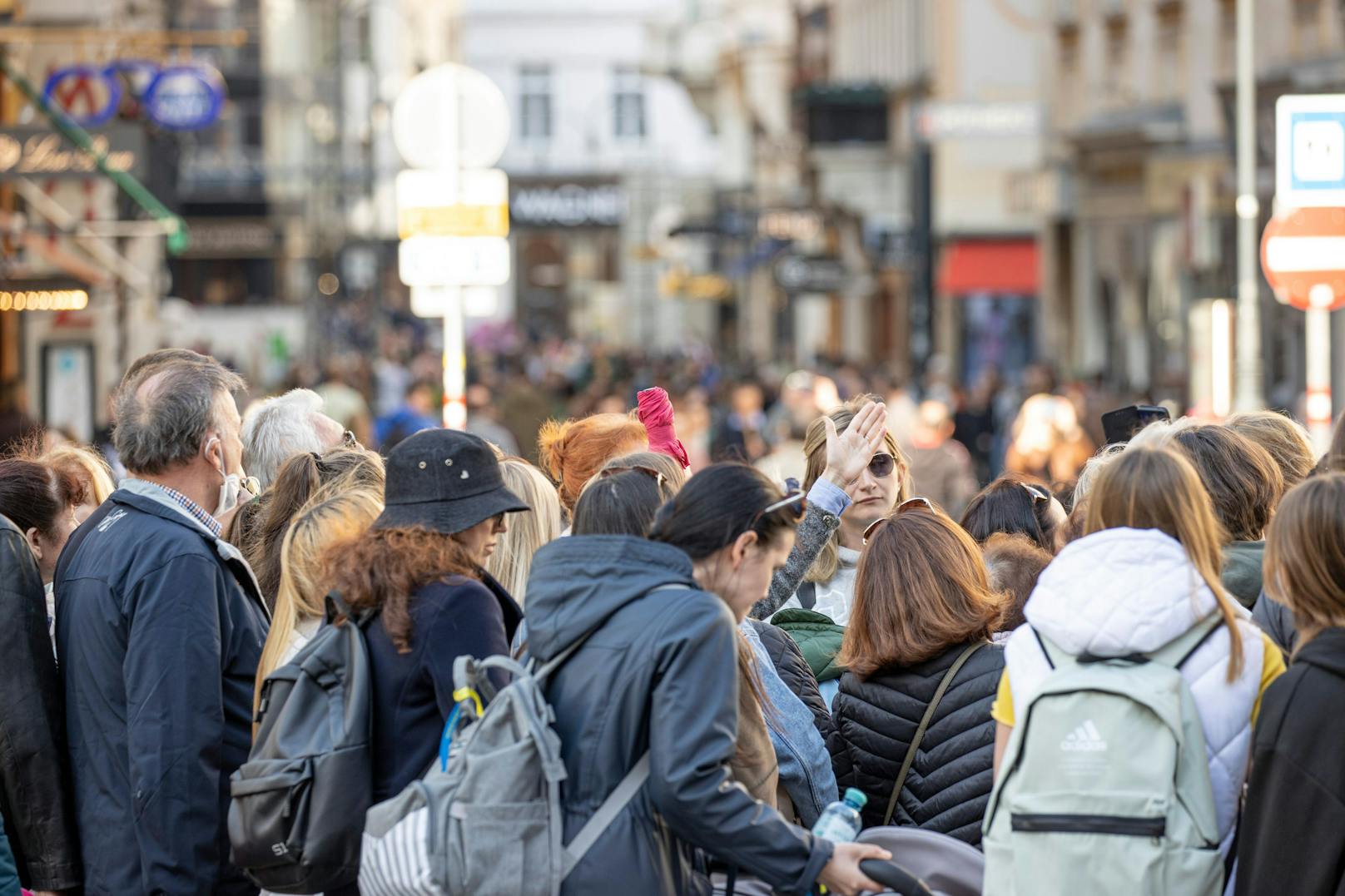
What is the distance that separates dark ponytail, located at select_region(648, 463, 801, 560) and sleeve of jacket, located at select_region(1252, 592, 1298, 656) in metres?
1.39

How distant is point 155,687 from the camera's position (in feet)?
16.6

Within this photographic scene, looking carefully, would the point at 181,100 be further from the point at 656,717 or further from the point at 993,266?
the point at 656,717

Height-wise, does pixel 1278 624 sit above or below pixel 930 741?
above

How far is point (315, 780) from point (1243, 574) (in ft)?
8.08

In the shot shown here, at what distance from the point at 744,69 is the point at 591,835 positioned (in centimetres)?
5148

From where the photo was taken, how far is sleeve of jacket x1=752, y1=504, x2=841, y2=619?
576 centimetres

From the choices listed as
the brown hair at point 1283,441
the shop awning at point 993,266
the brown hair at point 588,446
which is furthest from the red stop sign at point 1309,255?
the shop awning at point 993,266

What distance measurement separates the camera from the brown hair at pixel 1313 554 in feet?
13.6

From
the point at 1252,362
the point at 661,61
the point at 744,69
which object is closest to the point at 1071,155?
the point at 1252,362

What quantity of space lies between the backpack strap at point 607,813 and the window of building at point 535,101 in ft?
296

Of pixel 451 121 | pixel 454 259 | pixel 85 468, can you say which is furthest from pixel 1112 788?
pixel 451 121

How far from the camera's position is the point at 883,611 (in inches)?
201

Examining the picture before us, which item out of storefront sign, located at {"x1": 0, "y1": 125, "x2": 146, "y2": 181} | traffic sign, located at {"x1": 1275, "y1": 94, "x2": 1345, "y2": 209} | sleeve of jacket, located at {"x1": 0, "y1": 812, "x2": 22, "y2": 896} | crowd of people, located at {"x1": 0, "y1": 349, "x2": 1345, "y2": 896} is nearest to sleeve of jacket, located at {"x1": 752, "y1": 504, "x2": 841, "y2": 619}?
crowd of people, located at {"x1": 0, "y1": 349, "x2": 1345, "y2": 896}

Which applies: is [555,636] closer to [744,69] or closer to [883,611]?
[883,611]
